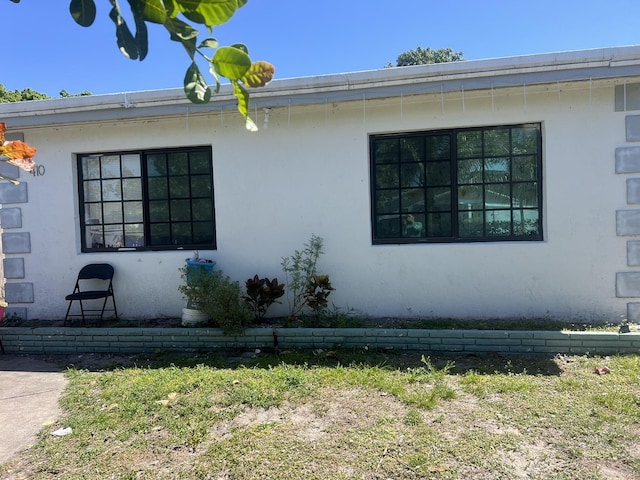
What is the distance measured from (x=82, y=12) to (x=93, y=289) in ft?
18.9

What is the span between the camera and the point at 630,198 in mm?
4996

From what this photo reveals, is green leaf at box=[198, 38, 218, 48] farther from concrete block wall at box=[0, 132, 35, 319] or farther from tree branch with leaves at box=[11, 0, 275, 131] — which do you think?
concrete block wall at box=[0, 132, 35, 319]

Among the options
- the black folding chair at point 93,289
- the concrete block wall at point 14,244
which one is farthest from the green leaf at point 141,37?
the concrete block wall at point 14,244

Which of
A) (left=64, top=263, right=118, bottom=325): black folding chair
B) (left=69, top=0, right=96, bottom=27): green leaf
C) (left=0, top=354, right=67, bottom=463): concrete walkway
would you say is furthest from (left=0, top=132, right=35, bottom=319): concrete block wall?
(left=69, top=0, right=96, bottom=27): green leaf

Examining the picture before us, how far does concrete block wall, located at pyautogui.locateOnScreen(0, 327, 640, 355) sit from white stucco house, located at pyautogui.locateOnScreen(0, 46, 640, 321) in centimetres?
76

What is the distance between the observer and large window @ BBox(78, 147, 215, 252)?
19.5 feet

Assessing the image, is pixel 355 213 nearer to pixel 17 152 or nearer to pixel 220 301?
pixel 220 301

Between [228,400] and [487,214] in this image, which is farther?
[487,214]

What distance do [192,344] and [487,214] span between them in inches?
157

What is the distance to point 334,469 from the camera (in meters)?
2.64

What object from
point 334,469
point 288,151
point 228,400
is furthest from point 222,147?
point 334,469

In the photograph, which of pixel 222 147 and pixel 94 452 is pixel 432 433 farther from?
pixel 222 147

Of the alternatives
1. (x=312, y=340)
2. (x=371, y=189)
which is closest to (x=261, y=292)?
(x=312, y=340)

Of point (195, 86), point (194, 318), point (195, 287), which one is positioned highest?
point (195, 86)
